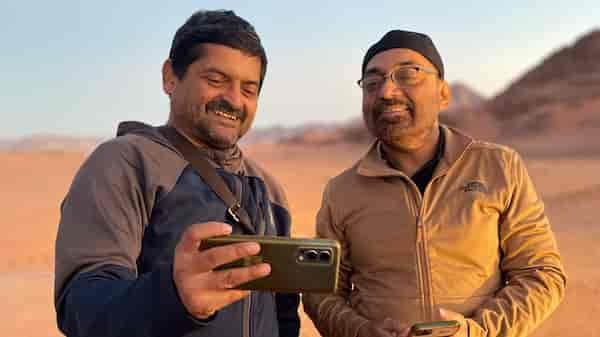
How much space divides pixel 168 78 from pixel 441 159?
57.0 inches

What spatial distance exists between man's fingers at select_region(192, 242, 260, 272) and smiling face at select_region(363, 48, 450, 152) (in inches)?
69.5

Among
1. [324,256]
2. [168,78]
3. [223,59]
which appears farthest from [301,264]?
[168,78]

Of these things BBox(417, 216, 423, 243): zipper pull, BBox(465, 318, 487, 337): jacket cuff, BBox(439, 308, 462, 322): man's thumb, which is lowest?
BBox(465, 318, 487, 337): jacket cuff

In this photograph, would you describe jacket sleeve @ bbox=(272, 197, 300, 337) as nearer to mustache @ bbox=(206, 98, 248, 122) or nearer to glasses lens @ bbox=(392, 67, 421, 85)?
mustache @ bbox=(206, 98, 248, 122)

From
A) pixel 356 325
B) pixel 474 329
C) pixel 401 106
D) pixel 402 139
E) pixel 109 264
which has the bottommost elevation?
pixel 356 325

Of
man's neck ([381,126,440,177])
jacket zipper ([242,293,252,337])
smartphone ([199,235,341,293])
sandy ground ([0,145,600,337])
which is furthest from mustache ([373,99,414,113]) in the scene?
sandy ground ([0,145,600,337])

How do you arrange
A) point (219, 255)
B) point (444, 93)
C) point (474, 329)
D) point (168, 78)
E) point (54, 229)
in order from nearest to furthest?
point (219, 255)
point (474, 329)
point (168, 78)
point (444, 93)
point (54, 229)

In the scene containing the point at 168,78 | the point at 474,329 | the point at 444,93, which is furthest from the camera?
the point at 444,93

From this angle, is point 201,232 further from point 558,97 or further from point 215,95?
point 558,97

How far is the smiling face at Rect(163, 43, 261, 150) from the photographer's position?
2.75m

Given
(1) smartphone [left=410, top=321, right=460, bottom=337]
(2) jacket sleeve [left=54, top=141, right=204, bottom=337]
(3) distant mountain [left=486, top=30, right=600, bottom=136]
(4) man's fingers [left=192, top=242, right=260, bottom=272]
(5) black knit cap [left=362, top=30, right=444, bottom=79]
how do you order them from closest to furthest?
1. (4) man's fingers [left=192, top=242, right=260, bottom=272]
2. (2) jacket sleeve [left=54, top=141, right=204, bottom=337]
3. (1) smartphone [left=410, top=321, right=460, bottom=337]
4. (5) black knit cap [left=362, top=30, right=444, bottom=79]
5. (3) distant mountain [left=486, top=30, right=600, bottom=136]

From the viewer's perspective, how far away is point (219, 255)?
1.60m

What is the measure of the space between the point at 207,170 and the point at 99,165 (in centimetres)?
45

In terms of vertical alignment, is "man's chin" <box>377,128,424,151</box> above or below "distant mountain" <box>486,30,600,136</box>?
above
